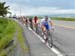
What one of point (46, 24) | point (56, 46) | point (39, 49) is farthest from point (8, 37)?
point (39, 49)

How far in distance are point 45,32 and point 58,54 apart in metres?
5.31

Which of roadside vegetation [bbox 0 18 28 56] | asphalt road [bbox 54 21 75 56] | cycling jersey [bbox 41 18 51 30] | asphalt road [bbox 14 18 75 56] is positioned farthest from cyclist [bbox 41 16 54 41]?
roadside vegetation [bbox 0 18 28 56]

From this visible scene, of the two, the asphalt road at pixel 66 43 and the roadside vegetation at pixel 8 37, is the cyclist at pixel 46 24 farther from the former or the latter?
the roadside vegetation at pixel 8 37

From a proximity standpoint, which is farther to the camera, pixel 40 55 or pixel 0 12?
pixel 0 12

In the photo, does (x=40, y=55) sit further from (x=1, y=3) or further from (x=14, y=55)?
(x=1, y=3)

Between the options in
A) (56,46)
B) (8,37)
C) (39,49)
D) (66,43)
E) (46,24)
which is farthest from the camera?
(8,37)

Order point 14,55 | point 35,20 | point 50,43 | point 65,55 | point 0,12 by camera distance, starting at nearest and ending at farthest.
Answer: point 14,55, point 65,55, point 50,43, point 35,20, point 0,12

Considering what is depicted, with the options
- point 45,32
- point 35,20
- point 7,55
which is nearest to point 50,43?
point 45,32

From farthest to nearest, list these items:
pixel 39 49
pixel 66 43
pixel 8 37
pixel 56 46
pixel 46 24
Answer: pixel 8 37 → pixel 66 43 → pixel 46 24 → pixel 56 46 → pixel 39 49

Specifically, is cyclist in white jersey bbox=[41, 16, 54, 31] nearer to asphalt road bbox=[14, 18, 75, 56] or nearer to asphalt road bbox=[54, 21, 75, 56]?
asphalt road bbox=[14, 18, 75, 56]

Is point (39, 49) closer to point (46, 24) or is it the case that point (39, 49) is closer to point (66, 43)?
point (46, 24)

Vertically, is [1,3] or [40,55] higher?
[40,55]

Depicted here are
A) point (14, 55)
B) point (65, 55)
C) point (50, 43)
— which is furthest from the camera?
point (50, 43)

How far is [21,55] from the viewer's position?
49.8ft
